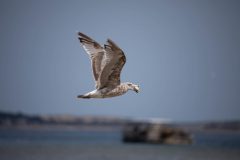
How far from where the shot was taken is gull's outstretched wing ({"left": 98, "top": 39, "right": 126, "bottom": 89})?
1553 cm

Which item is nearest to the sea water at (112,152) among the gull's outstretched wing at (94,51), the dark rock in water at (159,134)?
the dark rock in water at (159,134)

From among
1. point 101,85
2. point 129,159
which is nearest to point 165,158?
point 129,159

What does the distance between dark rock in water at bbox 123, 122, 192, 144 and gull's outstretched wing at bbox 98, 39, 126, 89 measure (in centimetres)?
7999

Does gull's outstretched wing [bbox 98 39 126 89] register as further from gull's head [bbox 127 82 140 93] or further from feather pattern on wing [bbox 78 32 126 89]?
gull's head [bbox 127 82 140 93]

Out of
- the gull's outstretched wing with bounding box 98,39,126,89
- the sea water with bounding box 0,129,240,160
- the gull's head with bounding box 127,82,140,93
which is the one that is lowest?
the sea water with bounding box 0,129,240,160

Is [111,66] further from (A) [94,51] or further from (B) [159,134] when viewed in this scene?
(B) [159,134]

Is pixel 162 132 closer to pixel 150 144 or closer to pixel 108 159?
pixel 150 144

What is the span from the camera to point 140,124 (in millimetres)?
104938

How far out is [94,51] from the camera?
54.9 ft

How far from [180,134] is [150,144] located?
5.52m

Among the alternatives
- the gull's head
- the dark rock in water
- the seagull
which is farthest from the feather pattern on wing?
the dark rock in water

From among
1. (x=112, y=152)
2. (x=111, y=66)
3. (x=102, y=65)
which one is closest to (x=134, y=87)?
(x=111, y=66)

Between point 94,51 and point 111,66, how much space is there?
32.2 inches

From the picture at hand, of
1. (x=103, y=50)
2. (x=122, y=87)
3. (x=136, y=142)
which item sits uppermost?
(x=103, y=50)
